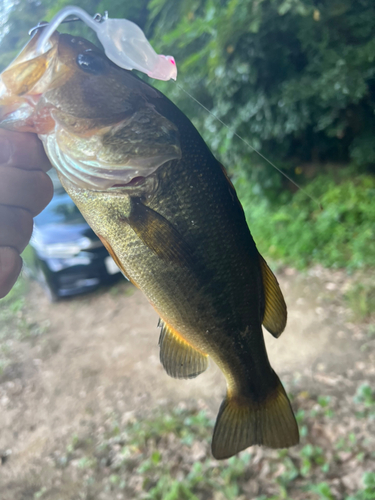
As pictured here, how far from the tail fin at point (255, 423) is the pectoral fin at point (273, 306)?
8.8 inches

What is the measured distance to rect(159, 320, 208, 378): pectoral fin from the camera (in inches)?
42.4

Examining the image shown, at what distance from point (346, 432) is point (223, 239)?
2.18 m

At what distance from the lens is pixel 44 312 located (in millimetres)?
4551

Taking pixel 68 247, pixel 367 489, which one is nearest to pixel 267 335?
pixel 367 489

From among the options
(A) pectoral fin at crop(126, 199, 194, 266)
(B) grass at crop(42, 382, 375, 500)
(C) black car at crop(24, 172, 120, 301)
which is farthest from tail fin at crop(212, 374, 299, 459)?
(B) grass at crop(42, 382, 375, 500)

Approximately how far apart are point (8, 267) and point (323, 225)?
3956 mm

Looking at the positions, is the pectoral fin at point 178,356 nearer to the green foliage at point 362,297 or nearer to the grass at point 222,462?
the grass at point 222,462

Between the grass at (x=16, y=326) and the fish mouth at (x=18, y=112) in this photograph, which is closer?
the fish mouth at (x=18, y=112)

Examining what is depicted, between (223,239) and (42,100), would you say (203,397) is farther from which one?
(42,100)

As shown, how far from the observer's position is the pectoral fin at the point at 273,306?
1.04m

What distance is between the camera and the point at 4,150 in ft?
3.19

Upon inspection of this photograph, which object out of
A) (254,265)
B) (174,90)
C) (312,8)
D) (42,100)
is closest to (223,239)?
(254,265)

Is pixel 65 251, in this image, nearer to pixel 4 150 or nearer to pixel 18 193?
pixel 18 193

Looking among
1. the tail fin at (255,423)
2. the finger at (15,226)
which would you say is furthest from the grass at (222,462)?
the finger at (15,226)
